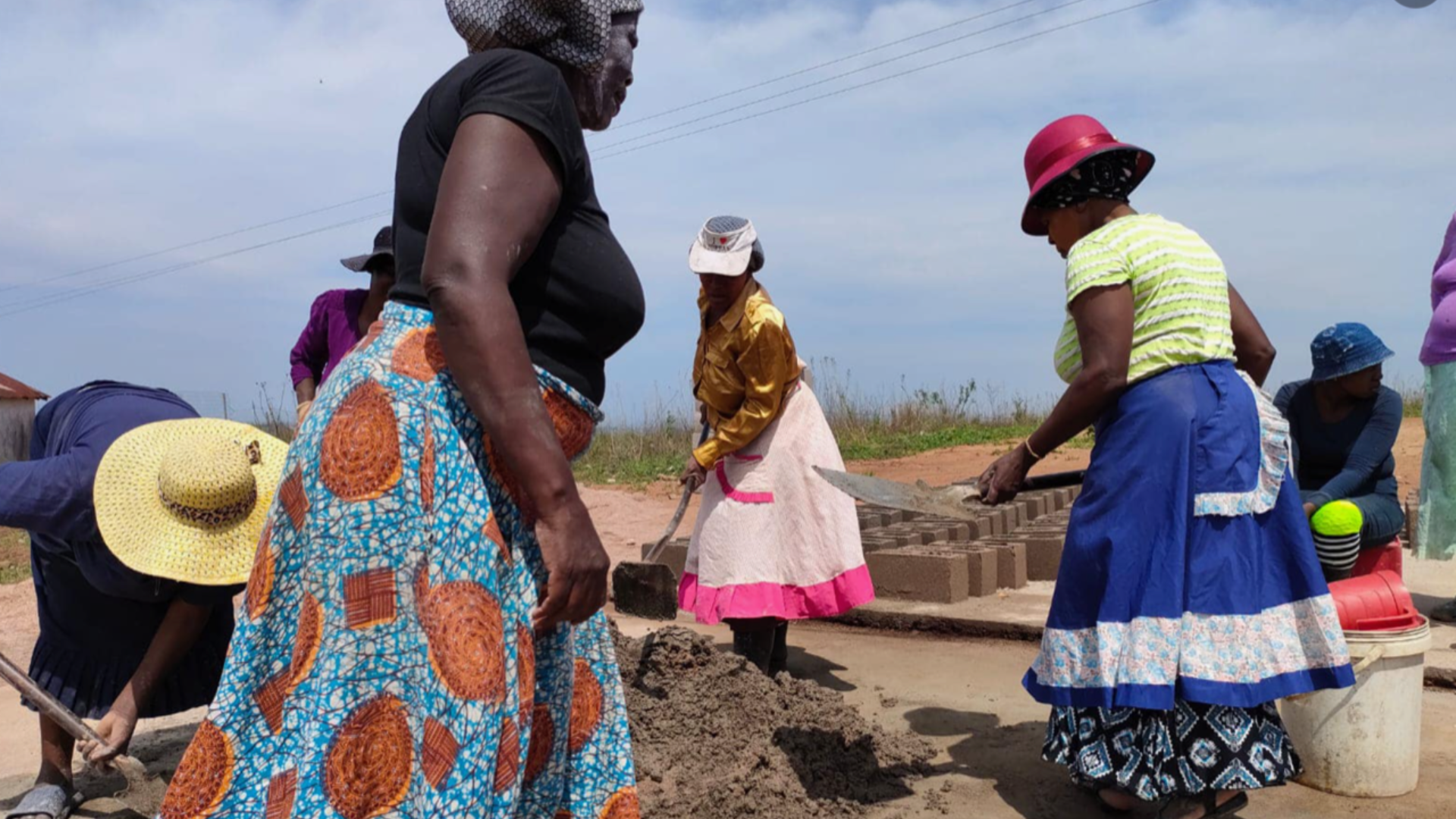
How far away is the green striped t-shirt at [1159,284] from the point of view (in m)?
2.82

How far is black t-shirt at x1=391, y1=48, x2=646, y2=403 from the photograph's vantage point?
1645 mm

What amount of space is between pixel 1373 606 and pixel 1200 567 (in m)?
0.77

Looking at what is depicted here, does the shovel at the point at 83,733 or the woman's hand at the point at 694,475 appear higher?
the woman's hand at the point at 694,475

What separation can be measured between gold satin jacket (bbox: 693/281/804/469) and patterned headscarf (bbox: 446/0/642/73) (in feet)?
8.84

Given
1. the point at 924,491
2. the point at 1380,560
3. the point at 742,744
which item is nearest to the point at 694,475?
the point at 742,744

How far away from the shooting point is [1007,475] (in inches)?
120

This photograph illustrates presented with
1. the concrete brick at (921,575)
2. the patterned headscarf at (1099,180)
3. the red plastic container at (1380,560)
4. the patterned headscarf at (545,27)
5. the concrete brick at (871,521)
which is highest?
the patterned headscarf at (1099,180)

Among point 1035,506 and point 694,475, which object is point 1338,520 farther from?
point 1035,506

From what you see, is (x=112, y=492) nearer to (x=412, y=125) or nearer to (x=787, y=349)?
(x=412, y=125)

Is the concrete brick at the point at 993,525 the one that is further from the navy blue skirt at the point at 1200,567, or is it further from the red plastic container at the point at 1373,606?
the navy blue skirt at the point at 1200,567

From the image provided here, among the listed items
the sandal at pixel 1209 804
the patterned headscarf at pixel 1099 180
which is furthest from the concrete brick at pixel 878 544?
the patterned headscarf at pixel 1099 180

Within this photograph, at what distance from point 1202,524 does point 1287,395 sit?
2648mm

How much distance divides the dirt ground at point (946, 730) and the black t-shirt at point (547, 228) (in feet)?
6.38

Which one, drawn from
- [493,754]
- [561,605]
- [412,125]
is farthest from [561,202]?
[493,754]
